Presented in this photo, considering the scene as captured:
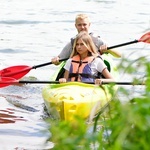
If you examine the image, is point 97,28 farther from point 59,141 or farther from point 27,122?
point 59,141

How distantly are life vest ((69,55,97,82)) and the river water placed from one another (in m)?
0.56

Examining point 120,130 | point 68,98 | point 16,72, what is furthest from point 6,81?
point 120,130

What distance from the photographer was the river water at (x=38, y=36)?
6629 millimetres

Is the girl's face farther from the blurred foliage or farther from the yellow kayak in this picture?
the blurred foliage

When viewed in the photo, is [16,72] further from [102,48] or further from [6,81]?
[102,48]

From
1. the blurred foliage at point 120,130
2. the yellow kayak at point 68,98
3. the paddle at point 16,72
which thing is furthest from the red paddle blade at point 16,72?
the blurred foliage at point 120,130

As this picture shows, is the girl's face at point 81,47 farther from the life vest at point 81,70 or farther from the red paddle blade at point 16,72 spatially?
the red paddle blade at point 16,72

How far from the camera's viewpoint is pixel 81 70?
22.5 ft

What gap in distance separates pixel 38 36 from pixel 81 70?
21.1 ft

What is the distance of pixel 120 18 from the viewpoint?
48.7ft

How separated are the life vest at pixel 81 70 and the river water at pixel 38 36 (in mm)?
555

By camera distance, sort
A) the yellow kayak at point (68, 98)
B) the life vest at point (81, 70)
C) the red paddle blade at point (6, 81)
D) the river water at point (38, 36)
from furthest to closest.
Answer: the red paddle blade at point (6, 81)
the life vest at point (81, 70)
the river water at point (38, 36)
the yellow kayak at point (68, 98)

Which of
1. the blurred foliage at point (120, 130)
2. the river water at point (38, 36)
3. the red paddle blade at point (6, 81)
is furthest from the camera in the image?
the red paddle blade at point (6, 81)

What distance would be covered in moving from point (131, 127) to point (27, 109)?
5433mm
